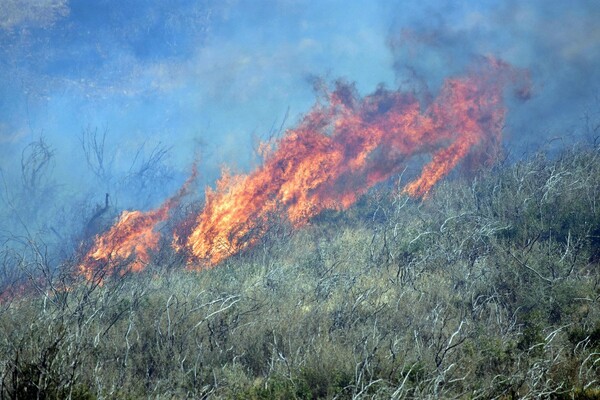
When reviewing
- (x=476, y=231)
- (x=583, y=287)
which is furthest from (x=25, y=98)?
(x=583, y=287)

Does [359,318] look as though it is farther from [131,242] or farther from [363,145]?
[363,145]

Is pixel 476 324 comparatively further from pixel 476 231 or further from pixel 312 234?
pixel 312 234

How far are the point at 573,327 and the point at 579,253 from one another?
323 cm

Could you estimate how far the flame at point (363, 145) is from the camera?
14.3 metres

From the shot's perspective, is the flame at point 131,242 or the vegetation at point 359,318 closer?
the vegetation at point 359,318

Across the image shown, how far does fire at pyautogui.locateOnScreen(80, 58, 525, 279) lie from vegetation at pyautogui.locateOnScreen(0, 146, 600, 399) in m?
1.24

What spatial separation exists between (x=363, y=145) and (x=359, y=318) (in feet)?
33.7

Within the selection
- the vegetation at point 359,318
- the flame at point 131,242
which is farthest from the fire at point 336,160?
the vegetation at point 359,318

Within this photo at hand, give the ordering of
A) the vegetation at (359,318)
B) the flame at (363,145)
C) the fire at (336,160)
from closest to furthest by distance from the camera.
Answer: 1. the vegetation at (359,318)
2. the fire at (336,160)
3. the flame at (363,145)

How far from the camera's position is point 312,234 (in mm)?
13742

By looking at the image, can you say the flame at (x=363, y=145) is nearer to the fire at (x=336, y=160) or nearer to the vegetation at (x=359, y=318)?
the fire at (x=336, y=160)

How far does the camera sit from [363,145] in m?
16.3

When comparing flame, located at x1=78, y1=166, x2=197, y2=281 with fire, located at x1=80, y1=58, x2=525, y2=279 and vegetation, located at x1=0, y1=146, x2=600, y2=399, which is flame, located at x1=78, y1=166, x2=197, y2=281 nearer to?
fire, located at x1=80, y1=58, x2=525, y2=279

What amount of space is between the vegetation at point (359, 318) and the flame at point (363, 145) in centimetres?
187
